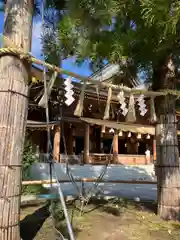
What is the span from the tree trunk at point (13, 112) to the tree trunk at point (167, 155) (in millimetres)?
2708

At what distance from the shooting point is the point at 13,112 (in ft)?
9.05

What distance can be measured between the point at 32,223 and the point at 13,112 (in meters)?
2.15

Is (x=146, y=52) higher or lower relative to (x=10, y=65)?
higher

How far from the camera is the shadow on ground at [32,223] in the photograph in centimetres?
356

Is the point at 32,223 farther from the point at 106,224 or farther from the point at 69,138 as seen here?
the point at 69,138

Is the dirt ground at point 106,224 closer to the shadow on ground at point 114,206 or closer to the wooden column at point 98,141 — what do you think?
the shadow on ground at point 114,206

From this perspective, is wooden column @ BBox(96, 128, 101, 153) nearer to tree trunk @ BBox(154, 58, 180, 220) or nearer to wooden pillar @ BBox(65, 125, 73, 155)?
wooden pillar @ BBox(65, 125, 73, 155)

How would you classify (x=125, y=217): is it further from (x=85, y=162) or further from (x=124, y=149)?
(x=124, y=149)

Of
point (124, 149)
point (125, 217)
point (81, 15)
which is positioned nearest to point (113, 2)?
point (81, 15)

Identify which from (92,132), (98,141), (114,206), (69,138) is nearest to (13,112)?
(114,206)

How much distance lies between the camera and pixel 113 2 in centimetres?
318

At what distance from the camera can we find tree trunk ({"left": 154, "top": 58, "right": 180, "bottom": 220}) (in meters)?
4.45

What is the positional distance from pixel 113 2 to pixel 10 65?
146cm

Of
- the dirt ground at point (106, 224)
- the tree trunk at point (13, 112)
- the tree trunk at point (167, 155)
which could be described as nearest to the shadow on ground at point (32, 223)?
the dirt ground at point (106, 224)
